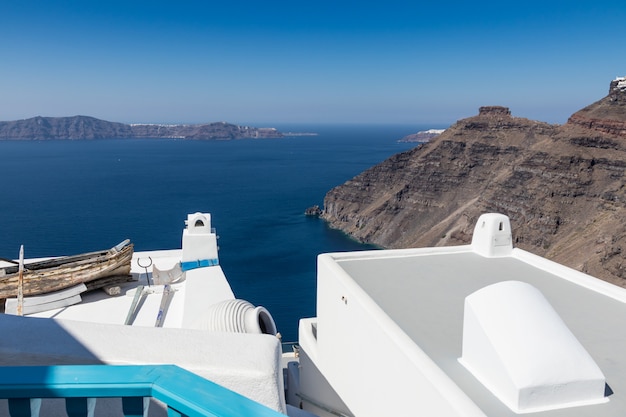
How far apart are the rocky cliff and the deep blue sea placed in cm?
754

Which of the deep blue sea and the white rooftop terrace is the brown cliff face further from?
the white rooftop terrace

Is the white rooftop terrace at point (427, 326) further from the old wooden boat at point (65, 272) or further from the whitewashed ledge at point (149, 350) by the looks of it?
the old wooden boat at point (65, 272)

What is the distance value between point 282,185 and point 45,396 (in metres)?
91.3

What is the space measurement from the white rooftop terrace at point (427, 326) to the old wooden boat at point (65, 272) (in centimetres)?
515

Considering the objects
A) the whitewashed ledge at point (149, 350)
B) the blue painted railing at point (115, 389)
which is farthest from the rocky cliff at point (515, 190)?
the blue painted railing at point (115, 389)

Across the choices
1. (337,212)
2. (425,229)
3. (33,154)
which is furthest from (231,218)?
(33,154)

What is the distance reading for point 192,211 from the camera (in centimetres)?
6600

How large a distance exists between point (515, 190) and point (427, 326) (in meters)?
56.5

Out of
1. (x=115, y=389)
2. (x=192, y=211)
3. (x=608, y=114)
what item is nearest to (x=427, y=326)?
(x=115, y=389)

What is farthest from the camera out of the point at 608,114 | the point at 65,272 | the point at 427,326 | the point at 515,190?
the point at 515,190

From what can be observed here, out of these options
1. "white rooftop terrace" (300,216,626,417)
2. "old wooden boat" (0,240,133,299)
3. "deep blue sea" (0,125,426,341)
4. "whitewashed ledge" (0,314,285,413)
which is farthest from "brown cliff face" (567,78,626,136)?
"whitewashed ledge" (0,314,285,413)

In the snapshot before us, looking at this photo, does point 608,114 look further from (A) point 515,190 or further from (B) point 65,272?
(B) point 65,272

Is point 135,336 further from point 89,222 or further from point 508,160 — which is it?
point 508,160

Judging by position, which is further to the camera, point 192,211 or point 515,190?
point 192,211
